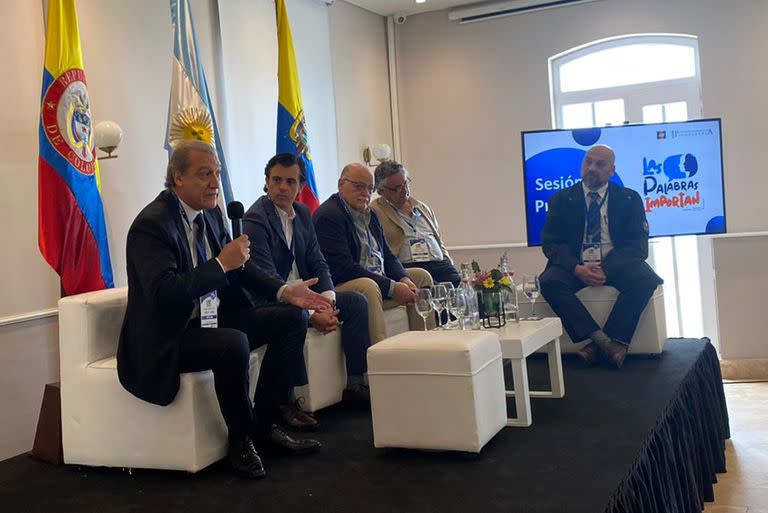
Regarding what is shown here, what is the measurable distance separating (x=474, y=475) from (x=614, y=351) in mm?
1782

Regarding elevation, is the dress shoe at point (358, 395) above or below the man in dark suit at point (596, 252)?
below

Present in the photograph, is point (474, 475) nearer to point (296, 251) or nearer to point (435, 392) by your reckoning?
point (435, 392)

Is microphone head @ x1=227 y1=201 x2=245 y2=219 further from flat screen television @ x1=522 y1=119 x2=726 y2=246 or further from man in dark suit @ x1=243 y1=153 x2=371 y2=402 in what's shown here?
flat screen television @ x1=522 y1=119 x2=726 y2=246

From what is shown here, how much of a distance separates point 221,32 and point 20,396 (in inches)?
101

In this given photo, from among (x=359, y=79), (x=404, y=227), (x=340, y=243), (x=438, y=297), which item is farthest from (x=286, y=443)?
(x=359, y=79)

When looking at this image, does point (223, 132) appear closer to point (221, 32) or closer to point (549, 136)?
point (221, 32)

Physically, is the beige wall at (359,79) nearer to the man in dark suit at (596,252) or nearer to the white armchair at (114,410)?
the man in dark suit at (596,252)

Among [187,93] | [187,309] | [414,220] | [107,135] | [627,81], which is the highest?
[627,81]

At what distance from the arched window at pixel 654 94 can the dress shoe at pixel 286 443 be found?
4343 millimetres

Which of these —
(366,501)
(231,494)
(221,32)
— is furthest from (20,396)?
(221,32)

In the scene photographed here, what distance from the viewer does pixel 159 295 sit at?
8.73ft

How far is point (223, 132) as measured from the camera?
201 inches

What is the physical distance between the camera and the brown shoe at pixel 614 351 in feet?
13.4

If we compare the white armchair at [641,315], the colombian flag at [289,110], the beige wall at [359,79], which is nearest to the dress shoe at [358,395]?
the white armchair at [641,315]
